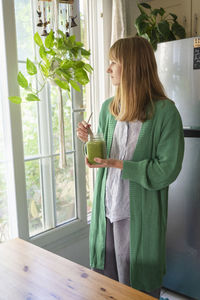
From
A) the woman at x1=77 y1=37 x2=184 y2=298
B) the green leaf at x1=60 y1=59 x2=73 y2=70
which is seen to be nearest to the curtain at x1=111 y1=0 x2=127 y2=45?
the green leaf at x1=60 y1=59 x2=73 y2=70

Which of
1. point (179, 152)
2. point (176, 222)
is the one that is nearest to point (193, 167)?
point (176, 222)

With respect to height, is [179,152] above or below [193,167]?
above

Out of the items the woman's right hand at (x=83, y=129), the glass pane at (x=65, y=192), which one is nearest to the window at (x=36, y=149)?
the glass pane at (x=65, y=192)

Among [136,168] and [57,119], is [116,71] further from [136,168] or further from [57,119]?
[57,119]

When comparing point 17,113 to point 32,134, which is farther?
point 32,134

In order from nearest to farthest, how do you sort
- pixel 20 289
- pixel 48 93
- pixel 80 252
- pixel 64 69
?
pixel 20 289 → pixel 64 69 → pixel 48 93 → pixel 80 252

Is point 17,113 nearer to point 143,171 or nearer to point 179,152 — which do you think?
Answer: point 143,171

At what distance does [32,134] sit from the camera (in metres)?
1.91

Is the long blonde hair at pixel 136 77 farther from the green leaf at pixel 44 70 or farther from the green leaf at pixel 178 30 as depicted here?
the green leaf at pixel 178 30

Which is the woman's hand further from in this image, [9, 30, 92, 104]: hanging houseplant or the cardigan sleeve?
[9, 30, 92, 104]: hanging houseplant

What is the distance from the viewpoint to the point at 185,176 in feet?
6.55

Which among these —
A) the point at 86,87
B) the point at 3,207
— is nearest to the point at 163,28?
the point at 86,87

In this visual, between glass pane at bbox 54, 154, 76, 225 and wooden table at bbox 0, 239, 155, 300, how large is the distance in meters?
0.93

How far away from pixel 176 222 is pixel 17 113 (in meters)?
1.21
